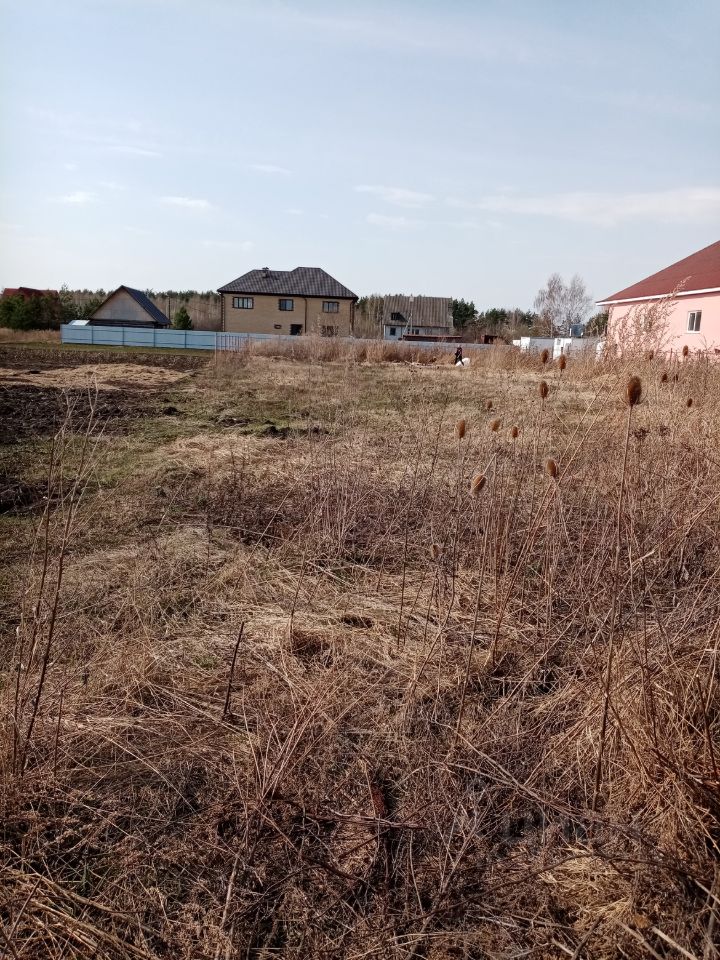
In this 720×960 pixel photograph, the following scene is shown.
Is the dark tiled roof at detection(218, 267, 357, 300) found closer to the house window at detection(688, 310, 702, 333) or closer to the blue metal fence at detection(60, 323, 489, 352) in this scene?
the blue metal fence at detection(60, 323, 489, 352)

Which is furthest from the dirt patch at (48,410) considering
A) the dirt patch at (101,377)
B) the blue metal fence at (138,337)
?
the blue metal fence at (138,337)

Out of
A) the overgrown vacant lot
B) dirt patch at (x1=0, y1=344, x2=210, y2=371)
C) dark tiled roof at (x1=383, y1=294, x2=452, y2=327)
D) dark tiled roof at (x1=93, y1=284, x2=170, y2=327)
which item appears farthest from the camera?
dark tiled roof at (x1=383, y1=294, x2=452, y2=327)

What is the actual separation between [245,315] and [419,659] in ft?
169

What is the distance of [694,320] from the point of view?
25.3 metres

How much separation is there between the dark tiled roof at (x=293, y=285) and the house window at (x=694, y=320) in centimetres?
2949

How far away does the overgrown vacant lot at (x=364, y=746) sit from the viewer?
168 cm

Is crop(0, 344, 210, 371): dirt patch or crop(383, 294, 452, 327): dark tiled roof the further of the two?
crop(383, 294, 452, 327): dark tiled roof

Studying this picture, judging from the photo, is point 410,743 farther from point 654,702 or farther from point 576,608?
point 576,608

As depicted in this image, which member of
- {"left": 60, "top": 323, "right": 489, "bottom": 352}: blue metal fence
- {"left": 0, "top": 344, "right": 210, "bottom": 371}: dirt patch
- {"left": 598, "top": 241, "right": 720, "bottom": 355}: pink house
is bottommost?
{"left": 0, "top": 344, "right": 210, "bottom": 371}: dirt patch

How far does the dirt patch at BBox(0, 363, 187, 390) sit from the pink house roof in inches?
644

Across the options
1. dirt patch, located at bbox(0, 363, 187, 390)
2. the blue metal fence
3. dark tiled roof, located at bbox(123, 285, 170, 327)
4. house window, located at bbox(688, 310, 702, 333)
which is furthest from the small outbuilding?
house window, located at bbox(688, 310, 702, 333)

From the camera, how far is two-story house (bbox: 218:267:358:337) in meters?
51.0

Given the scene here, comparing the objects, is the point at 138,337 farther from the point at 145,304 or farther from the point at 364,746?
the point at 364,746

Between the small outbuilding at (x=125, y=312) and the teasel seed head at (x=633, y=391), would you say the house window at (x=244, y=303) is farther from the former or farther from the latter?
the teasel seed head at (x=633, y=391)
